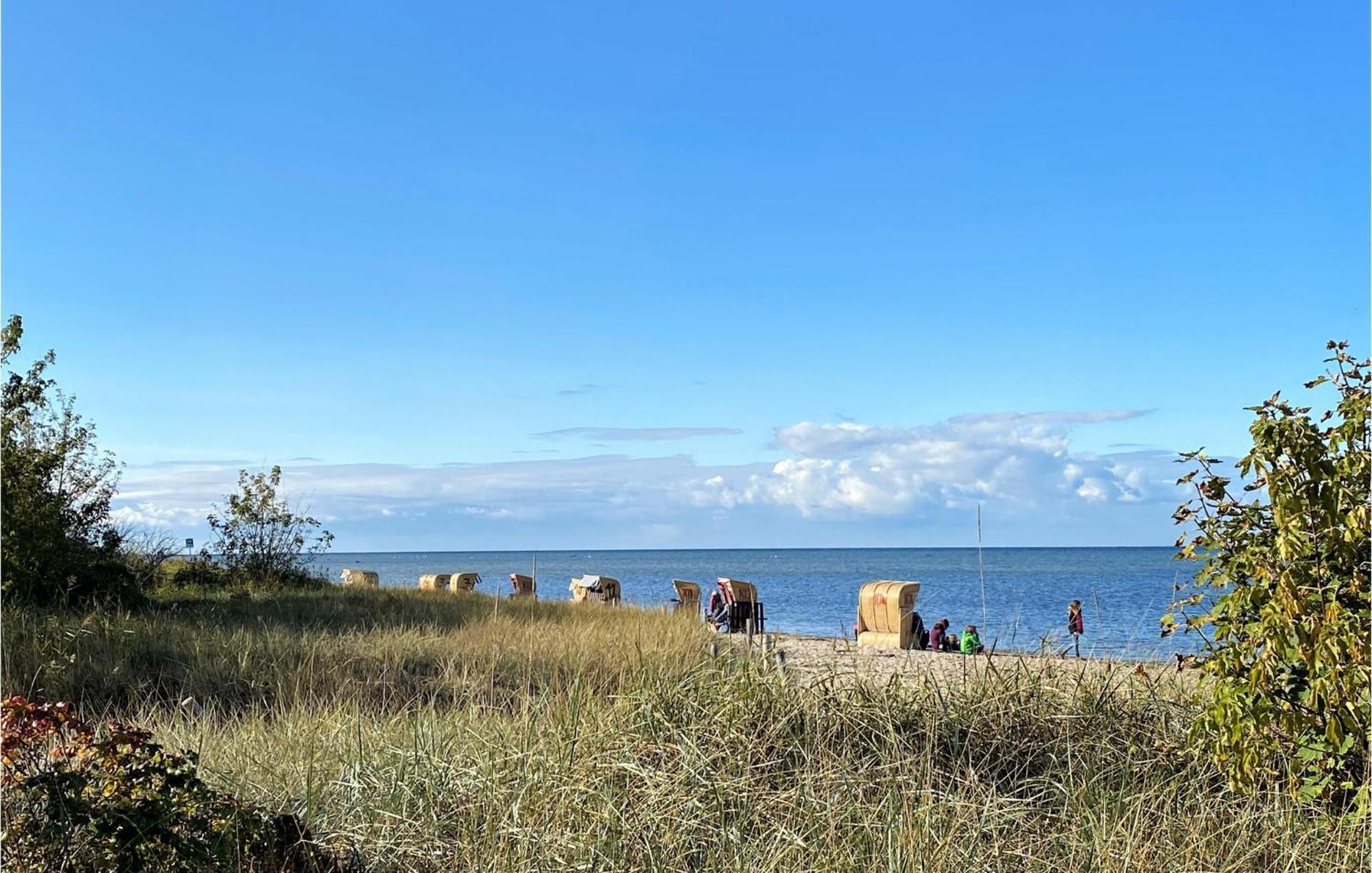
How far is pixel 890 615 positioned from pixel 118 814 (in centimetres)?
1313

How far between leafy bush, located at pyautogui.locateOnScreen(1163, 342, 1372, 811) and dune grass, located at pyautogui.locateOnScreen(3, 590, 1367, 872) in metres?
0.25

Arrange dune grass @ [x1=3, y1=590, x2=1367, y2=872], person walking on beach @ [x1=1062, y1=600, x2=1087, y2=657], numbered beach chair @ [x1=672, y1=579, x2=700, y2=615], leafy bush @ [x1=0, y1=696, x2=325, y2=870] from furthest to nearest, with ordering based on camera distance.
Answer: numbered beach chair @ [x1=672, y1=579, x2=700, y2=615], person walking on beach @ [x1=1062, y1=600, x2=1087, y2=657], dune grass @ [x1=3, y1=590, x2=1367, y2=872], leafy bush @ [x1=0, y1=696, x2=325, y2=870]

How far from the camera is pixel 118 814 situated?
3.51 meters

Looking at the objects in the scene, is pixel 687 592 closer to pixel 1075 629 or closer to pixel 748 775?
pixel 1075 629

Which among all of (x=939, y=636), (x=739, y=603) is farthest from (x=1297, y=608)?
(x=739, y=603)

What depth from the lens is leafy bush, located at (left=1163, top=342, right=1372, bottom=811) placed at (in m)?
3.98

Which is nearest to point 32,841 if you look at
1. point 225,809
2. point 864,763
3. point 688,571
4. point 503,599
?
point 225,809

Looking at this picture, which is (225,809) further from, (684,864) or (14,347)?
(14,347)

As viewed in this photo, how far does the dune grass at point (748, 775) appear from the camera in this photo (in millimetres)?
3832

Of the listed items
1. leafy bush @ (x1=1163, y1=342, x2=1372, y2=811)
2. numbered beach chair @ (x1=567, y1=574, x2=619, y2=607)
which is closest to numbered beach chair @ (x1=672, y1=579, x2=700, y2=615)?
numbered beach chair @ (x1=567, y1=574, x2=619, y2=607)

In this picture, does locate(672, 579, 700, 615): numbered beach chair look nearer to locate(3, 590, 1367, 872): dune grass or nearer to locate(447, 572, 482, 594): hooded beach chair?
locate(447, 572, 482, 594): hooded beach chair

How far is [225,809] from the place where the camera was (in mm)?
3674

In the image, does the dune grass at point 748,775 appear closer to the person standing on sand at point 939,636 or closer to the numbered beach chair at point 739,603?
the person standing on sand at point 939,636

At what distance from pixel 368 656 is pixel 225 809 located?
4.68 m
